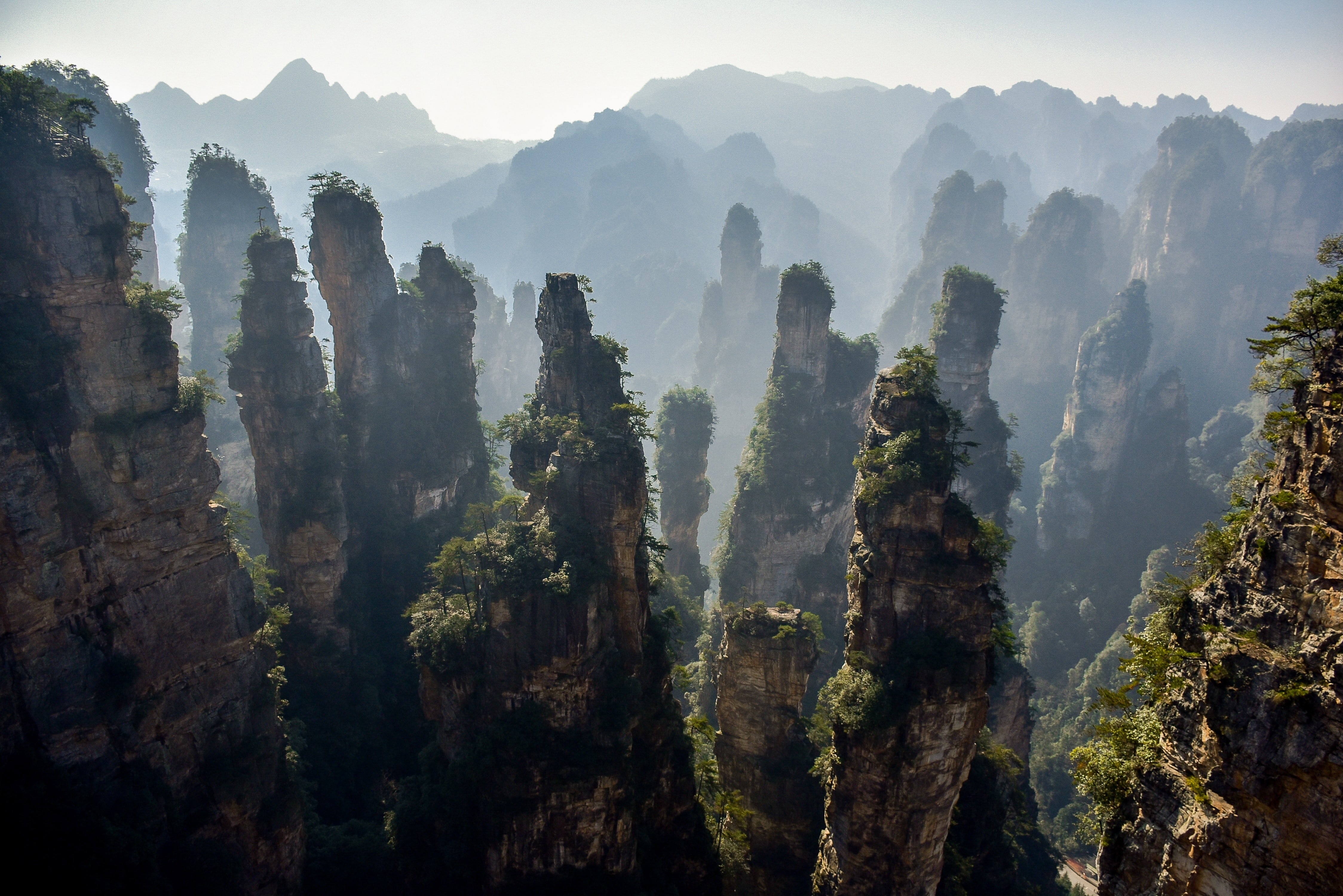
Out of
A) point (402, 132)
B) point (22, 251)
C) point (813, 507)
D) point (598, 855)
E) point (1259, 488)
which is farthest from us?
point (402, 132)

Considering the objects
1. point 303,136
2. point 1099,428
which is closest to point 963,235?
point 1099,428

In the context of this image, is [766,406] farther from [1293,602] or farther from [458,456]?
[1293,602]

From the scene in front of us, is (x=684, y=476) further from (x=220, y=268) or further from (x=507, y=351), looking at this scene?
(x=507, y=351)

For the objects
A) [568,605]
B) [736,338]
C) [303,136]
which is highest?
[303,136]

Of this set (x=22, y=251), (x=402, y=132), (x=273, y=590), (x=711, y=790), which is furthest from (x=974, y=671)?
(x=402, y=132)

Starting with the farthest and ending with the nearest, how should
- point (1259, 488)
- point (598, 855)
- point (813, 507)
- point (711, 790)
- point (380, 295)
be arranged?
point (813, 507)
point (380, 295)
point (711, 790)
point (598, 855)
point (1259, 488)
